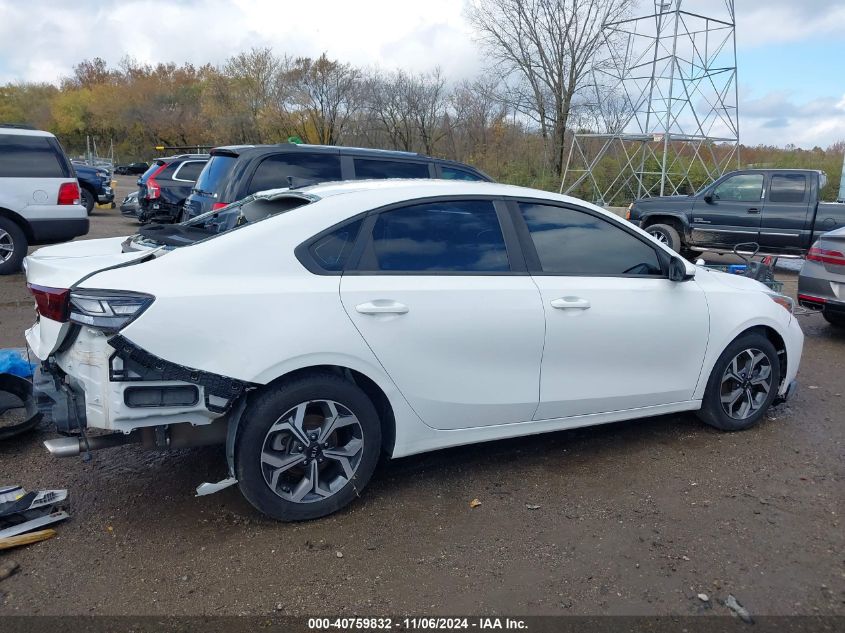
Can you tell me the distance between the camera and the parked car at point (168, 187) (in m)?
15.5

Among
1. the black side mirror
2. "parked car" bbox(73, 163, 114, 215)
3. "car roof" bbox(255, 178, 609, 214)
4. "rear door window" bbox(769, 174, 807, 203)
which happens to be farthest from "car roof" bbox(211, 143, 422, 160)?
"parked car" bbox(73, 163, 114, 215)

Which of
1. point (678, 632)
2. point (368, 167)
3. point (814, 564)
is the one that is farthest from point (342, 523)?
point (368, 167)

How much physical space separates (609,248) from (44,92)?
2977 inches

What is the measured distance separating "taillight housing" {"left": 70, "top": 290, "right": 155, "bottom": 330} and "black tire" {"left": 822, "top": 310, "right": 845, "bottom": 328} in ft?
24.1

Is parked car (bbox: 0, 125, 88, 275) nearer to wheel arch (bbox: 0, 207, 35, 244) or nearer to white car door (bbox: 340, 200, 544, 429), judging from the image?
wheel arch (bbox: 0, 207, 35, 244)

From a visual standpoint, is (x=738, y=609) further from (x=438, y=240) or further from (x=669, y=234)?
(x=669, y=234)

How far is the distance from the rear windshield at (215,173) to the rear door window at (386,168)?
1395 mm

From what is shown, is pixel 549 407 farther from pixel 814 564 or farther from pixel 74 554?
pixel 74 554

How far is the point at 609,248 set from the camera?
425cm

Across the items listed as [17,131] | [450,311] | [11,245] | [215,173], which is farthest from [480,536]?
[17,131]

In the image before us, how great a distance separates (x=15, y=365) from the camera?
4664 mm

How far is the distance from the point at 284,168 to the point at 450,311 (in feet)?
14.7

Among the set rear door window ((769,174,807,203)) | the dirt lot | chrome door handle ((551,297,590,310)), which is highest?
rear door window ((769,174,807,203))

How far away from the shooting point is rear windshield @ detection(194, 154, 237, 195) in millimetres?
7473
